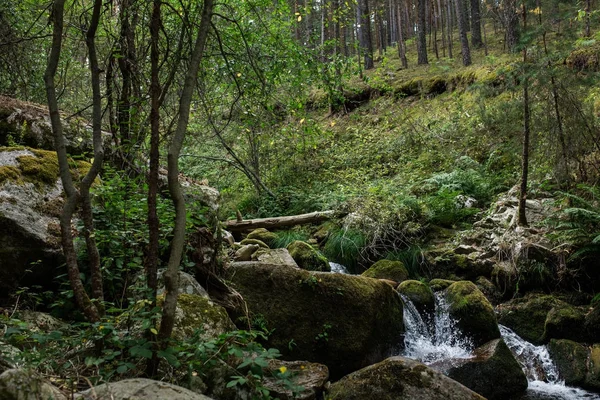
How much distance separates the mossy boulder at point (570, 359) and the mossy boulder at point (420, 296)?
167 cm

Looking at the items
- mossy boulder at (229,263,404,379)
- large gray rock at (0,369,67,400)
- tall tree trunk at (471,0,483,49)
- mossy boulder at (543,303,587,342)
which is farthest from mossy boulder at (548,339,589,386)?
tall tree trunk at (471,0,483,49)

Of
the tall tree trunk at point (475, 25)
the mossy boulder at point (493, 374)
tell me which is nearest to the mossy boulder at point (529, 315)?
the mossy boulder at point (493, 374)

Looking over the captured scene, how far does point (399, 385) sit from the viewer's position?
3.96m

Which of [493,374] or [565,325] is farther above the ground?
[565,325]

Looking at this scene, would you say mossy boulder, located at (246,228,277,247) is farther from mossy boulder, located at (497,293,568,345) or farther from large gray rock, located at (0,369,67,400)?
large gray rock, located at (0,369,67,400)

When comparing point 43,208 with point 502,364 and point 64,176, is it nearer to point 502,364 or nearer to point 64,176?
point 64,176

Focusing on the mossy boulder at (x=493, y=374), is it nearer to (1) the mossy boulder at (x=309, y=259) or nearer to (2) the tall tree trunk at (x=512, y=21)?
(1) the mossy boulder at (x=309, y=259)

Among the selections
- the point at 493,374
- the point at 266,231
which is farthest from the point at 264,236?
the point at 493,374

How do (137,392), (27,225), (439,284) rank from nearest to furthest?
(137,392)
(27,225)
(439,284)

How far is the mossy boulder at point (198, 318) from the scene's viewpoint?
148 inches

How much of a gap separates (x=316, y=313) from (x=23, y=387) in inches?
152

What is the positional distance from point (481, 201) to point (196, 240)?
23.6ft

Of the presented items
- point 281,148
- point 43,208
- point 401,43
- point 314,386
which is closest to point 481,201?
point 281,148

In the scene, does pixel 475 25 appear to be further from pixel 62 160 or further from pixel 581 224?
pixel 62 160
